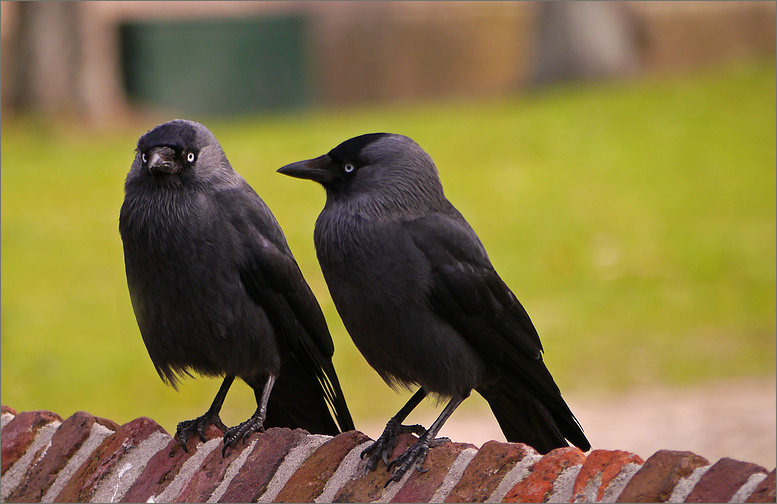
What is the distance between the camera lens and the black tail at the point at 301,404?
10.9 ft

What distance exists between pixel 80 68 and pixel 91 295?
26.9 ft

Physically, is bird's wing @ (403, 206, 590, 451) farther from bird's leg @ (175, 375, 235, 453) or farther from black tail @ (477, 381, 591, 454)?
bird's leg @ (175, 375, 235, 453)

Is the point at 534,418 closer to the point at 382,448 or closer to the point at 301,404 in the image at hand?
the point at 382,448

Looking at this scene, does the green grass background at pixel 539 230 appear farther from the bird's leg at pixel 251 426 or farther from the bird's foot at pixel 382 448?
the bird's foot at pixel 382 448

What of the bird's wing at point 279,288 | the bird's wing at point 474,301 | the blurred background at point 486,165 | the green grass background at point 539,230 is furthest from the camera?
the green grass background at point 539,230

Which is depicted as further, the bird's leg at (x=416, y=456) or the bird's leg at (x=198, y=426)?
the bird's leg at (x=198, y=426)

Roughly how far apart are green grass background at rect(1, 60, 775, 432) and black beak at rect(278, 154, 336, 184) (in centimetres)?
599

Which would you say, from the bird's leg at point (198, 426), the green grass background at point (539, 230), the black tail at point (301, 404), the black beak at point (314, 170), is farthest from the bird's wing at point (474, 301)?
the green grass background at point (539, 230)

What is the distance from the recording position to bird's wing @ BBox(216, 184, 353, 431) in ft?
10.3

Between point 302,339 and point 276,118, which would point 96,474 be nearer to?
point 302,339

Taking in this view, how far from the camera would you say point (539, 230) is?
1272 centimetres

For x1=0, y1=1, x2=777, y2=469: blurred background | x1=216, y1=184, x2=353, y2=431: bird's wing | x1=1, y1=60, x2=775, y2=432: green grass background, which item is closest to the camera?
x1=216, y1=184, x2=353, y2=431: bird's wing

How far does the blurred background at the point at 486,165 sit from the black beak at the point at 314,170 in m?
5.20

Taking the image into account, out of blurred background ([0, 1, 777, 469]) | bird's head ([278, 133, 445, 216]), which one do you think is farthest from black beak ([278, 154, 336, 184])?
blurred background ([0, 1, 777, 469])
